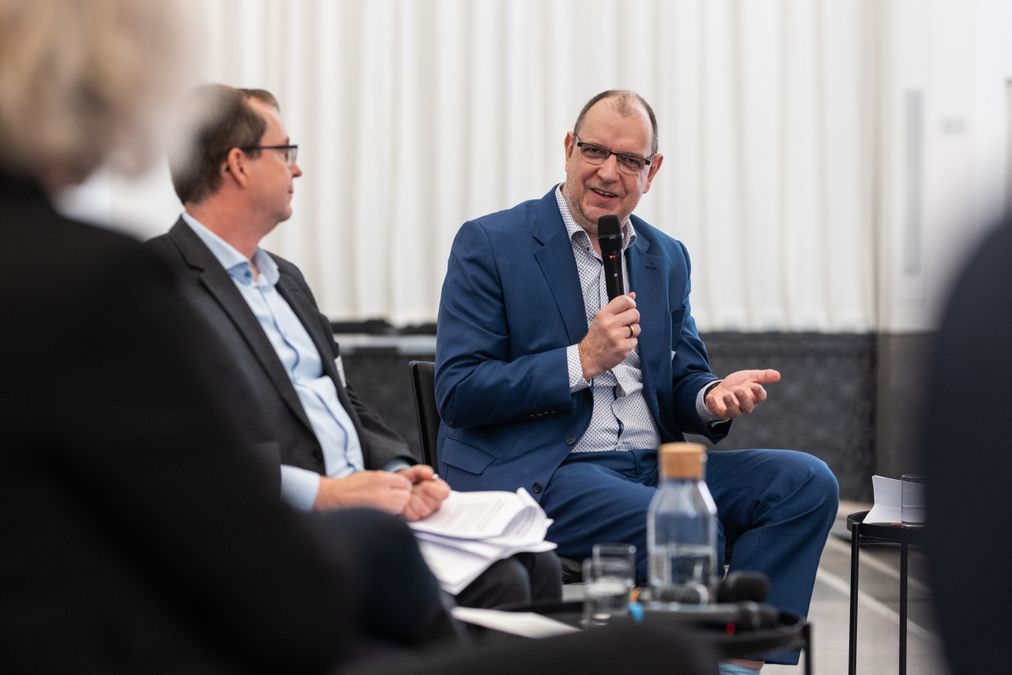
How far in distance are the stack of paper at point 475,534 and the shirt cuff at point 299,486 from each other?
0.19 meters

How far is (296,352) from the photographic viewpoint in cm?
244

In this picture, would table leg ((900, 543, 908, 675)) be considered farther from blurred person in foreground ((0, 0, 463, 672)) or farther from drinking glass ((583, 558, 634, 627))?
blurred person in foreground ((0, 0, 463, 672))

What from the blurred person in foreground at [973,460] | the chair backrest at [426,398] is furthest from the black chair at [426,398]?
the blurred person in foreground at [973,460]

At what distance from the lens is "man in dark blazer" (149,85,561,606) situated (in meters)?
2.22

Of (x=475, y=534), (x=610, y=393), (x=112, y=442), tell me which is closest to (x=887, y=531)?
(x=610, y=393)

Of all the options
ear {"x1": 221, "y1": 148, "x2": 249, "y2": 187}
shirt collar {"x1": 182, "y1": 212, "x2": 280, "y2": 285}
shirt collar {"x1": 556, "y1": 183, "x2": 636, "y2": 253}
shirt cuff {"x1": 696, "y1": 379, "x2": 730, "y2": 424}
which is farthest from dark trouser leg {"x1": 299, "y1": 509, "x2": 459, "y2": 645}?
shirt collar {"x1": 556, "y1": 183, "x2": 636, "y2": 253}

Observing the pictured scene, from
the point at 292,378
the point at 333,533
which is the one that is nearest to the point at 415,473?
the point at 292,378

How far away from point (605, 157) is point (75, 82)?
212 cm

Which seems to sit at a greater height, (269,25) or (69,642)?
(269,25)

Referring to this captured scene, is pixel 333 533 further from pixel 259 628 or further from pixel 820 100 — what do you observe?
pixel 820 100

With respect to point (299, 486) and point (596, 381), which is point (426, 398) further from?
point (299, 486)

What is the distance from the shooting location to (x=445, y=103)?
5.58 m

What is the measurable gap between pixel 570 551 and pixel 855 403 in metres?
3.43

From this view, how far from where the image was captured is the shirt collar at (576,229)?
9.94 feet
